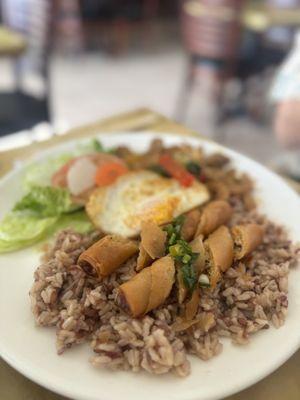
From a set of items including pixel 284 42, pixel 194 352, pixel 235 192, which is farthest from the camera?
pixel 284 42

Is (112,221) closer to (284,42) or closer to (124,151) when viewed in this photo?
(124,151)

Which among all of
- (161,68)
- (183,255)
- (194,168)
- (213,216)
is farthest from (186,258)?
(161,68)

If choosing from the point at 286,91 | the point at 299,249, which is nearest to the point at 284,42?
the point at 286,91

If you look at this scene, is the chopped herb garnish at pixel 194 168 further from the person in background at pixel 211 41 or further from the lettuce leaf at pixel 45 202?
the person in background at pixel 211 41

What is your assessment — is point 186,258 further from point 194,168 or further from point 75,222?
point 194,168

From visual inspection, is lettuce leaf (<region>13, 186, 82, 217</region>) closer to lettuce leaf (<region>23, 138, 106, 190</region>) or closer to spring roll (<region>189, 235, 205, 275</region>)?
lettuce leaf (<region>23, 138, 106, 190</region>)

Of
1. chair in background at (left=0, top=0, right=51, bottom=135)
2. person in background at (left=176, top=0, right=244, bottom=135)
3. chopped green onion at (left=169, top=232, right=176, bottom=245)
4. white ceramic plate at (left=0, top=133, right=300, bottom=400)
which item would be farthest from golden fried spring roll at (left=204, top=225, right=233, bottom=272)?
person in background at (left=176, top=0, right=244, bottom=135)
